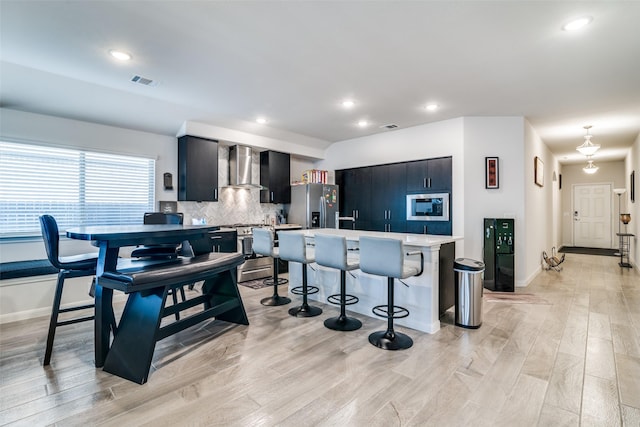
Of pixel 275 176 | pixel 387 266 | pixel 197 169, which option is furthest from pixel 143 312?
pixel 275 176

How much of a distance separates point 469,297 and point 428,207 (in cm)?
238

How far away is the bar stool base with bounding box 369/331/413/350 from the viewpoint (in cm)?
274

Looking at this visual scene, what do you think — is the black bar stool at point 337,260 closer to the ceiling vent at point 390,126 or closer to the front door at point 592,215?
the ceiling vent at point 390,126

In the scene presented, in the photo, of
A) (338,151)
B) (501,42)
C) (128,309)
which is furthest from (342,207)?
(128,309)

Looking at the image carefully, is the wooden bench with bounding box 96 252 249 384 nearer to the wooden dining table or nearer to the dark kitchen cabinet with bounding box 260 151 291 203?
the wooden dining table

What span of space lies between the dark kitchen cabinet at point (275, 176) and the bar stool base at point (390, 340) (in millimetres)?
3814

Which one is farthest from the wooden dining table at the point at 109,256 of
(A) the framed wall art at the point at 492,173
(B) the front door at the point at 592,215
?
(B) the front door at the point at 592,215

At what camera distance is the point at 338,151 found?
6789 mm

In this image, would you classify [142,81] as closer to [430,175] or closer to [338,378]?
[338,378]

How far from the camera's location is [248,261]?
538 cm

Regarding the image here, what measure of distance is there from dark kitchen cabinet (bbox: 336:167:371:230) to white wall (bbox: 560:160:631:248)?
715 centimetres

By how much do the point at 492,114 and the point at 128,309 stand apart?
525cm

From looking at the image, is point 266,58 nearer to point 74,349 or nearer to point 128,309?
point 128,309

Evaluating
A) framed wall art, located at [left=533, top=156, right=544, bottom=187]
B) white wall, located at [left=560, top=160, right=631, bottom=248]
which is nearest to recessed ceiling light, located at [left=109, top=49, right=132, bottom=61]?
framed wall art, located at [left=533, top=156, right=544, bottom=187]
